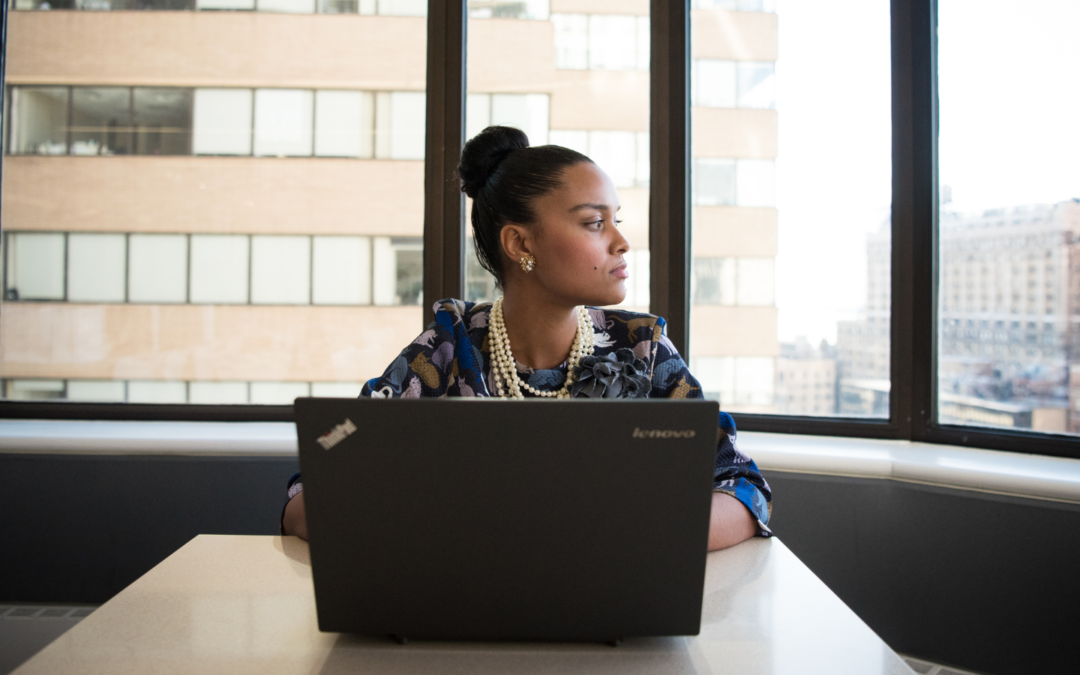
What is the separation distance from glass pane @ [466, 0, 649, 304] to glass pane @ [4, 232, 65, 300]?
5.02 ft

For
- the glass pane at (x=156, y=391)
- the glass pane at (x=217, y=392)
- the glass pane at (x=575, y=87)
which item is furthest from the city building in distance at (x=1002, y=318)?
the glass pane at (x=156, y=391)

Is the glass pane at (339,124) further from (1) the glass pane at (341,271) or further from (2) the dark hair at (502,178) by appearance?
(2) the dark hair at (502,178)

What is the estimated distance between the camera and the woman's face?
56.1 inches

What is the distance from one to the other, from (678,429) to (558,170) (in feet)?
3.26

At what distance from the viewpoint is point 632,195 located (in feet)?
8.19

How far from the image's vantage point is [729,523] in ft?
3.40

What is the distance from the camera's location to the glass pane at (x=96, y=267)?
2.68 meters

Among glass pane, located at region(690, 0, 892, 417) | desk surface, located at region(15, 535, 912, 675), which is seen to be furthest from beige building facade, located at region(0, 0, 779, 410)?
desk surface, located at region(15, 535, 912, 675)

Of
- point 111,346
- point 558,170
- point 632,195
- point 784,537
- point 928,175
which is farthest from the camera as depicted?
point 111,346

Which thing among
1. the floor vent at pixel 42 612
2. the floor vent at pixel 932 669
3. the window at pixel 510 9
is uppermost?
the window at pixel 510 9

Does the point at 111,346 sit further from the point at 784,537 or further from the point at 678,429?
the point at 678,429

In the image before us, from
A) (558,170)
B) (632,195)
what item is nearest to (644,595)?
(558,170)

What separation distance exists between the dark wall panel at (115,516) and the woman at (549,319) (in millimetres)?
954

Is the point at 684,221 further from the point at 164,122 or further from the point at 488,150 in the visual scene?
the point at 164,122
